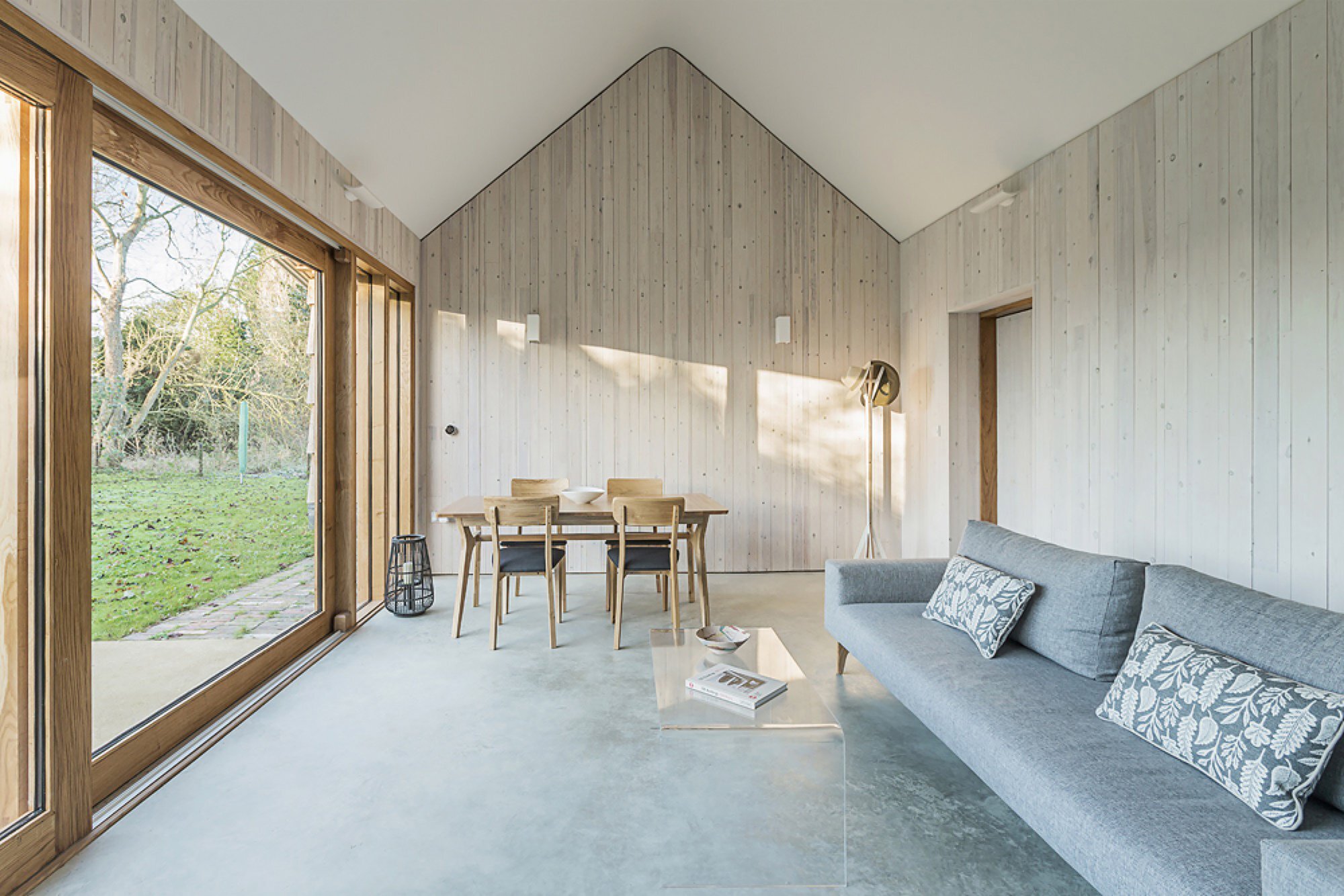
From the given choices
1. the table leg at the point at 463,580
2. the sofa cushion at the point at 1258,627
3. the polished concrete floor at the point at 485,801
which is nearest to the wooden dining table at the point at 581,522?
the table leg at the point at 463,580

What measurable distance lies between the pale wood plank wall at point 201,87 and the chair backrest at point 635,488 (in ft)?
7.39

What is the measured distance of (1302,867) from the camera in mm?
1044

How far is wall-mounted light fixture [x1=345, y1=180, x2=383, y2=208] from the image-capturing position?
369cm

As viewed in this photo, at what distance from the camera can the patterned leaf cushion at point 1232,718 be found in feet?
4.50

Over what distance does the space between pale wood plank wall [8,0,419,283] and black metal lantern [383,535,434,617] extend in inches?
76.0

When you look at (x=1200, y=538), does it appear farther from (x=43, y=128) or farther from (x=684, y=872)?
(x=43, y=128)

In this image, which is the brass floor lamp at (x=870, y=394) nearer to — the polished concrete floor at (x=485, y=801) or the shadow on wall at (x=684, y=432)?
the shadow on wall at (x=684, y=432)

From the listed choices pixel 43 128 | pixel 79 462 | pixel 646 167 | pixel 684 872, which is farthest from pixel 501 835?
pixel 646 167

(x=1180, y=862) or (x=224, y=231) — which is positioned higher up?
(x=224, y=231)

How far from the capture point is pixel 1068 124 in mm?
3469

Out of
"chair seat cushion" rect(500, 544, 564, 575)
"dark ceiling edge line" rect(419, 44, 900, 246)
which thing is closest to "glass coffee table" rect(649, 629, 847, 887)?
"chair seat cushion" rect(500, 544, 564, 575)

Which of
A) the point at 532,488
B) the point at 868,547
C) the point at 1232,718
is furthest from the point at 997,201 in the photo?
the point at 532,488

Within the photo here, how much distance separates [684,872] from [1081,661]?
141 cm

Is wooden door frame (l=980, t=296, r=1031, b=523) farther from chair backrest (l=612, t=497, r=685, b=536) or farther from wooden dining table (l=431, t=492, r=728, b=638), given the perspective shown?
chair backrest (l=612, t=497, r=685, b=536)
